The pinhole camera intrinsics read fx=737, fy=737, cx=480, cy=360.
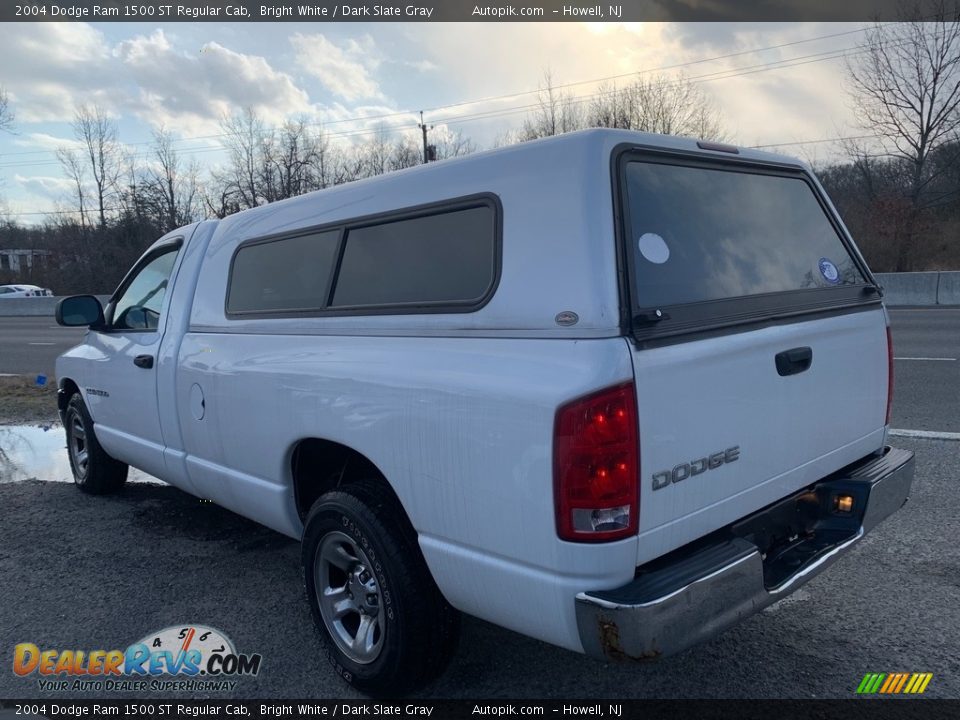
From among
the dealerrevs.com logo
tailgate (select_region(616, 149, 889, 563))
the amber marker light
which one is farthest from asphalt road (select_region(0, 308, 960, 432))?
the dealerrevs.com logo

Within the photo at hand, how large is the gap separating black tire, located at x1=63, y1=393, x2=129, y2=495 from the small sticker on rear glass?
4.91m

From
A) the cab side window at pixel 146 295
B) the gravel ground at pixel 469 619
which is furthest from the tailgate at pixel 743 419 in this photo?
the cab side window at pixel 146 295

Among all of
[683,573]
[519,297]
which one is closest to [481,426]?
[519,297]

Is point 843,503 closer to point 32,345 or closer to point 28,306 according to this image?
point 32,345

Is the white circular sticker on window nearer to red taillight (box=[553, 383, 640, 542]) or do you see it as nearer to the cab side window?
red taillight (box=[553, 383, 640, 542])

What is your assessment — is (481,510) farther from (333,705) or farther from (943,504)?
(943,504)

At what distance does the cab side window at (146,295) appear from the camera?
455 cm

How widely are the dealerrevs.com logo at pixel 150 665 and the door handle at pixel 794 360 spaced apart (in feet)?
8.29

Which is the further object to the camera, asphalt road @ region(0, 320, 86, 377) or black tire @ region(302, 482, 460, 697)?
asphalt road @ region(0, 320, 86, 377)

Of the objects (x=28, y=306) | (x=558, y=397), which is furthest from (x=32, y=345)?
(x=558, y=397)

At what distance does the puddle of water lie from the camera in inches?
248

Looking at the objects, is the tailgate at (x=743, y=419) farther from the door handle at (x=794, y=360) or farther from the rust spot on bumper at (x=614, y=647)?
the rust spot on bumper at (x=614, y=647)

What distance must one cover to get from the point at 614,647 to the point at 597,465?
536 millimetres

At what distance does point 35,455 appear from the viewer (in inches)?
281
